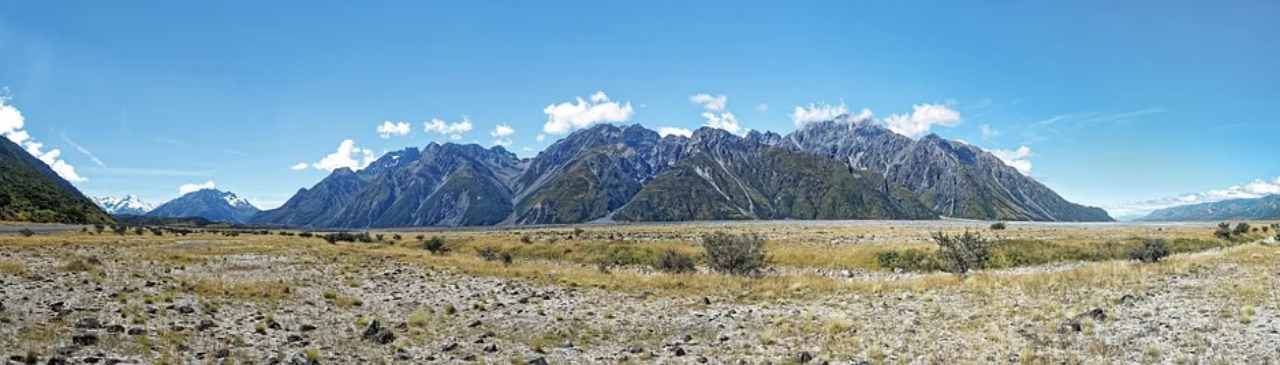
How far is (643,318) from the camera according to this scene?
24.7m

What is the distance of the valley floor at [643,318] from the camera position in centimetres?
1677

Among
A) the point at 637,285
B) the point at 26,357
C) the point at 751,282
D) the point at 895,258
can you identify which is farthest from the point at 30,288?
the point at 895,258

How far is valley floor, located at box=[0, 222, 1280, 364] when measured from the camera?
16.8 metres

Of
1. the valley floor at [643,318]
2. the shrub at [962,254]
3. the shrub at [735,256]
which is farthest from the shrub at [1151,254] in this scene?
the shrub at [735,256]

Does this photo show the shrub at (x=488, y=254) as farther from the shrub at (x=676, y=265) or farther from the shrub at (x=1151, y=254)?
the shrub at (x=1151, y=254)

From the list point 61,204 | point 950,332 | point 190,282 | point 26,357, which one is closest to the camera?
point 26,357

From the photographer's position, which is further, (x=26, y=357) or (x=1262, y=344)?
(x=1262, y=344)

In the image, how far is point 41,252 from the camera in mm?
50781

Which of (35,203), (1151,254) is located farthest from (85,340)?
(35,203)

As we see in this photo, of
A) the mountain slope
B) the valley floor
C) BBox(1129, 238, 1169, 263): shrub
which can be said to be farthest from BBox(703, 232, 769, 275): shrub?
the mountain slope

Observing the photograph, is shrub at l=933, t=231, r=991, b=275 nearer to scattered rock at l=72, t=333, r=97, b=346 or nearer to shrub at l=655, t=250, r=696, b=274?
shrub at l=655, t=250, r=696, b=274

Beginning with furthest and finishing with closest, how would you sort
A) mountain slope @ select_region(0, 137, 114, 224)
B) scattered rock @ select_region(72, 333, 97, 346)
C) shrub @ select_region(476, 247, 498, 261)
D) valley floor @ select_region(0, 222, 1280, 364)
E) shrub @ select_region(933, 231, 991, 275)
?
mountain slope @ select_region(0, 137, 114, 224) → shrub @ select_region(476, 247, 498, 261) → shrub @ select_region(933, 231, 991, 275) → valley floor @ select_region(0, 222, 1280, 364) → scattered rock @ select_region(72, 333, 97, 346)

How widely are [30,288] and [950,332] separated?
3651 centimetres

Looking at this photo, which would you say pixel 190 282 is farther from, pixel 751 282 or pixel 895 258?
pixel 895 258
